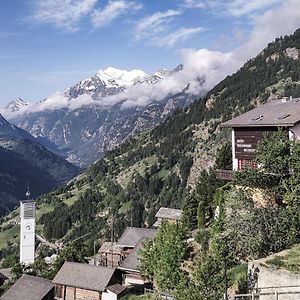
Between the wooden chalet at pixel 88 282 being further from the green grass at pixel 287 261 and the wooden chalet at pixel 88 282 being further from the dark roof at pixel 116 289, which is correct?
the green grass at pixel 287 261

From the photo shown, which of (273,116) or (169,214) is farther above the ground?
(273,116)

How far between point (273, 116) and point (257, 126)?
7.37 ft

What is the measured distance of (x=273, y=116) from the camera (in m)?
48.8

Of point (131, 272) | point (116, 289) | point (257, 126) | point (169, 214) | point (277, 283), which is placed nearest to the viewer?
point (277, 283)

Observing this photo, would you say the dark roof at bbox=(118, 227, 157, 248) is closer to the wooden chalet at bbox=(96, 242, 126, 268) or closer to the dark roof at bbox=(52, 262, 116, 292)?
the wooden chalet at bbox=(96, 242, 126, 268)

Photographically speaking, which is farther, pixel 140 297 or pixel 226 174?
pixel 140 297

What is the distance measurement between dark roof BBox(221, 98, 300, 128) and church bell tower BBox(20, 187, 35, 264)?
82137mm

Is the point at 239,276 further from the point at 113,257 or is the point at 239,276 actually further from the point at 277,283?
the point at 113,257

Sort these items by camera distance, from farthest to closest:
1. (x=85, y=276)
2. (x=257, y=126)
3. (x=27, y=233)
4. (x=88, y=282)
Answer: (x=27, y=233)
(x=85, y=276)
(x=88, y=282)
(x=257, y=126)

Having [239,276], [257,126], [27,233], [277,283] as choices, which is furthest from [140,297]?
[27,233]

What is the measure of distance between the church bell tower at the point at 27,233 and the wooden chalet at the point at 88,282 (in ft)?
205

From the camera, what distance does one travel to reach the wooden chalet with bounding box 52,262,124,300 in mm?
56219

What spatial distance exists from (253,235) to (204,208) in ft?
78.9

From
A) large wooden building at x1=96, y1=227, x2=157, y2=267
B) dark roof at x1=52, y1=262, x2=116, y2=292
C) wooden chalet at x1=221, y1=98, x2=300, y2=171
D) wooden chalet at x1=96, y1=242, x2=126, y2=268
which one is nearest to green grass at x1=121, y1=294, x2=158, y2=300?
dark roof at x1=52, y1=262, x2=116, y2=292
